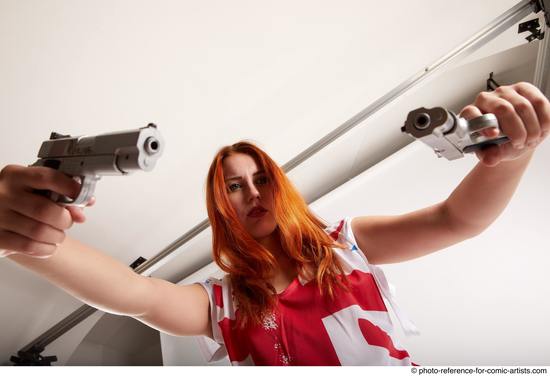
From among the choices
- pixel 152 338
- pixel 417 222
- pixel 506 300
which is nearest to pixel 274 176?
pixel 417 222

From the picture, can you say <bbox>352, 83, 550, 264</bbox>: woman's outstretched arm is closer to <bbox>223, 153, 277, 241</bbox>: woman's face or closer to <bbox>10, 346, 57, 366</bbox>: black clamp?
<bbox>223, 153, 277, 241</bbox>: woman's face

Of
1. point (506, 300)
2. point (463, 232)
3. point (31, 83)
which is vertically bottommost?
point (506, 300)

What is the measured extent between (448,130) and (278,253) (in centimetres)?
53

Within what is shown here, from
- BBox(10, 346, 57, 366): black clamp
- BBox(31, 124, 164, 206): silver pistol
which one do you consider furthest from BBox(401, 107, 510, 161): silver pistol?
BBox(10, 346, 57, 366): black clamp

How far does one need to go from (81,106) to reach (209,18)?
466 mm

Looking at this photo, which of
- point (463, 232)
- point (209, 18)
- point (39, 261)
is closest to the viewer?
point (39, 261)

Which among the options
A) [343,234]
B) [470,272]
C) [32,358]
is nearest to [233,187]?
[343,234]

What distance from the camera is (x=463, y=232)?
0.73 metres

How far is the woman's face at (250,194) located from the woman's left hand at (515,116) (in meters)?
0.47

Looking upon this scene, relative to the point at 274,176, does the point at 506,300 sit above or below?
below

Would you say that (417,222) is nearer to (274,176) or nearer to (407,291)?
(274,176)

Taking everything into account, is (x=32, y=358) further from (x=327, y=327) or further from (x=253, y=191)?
(x=327, y=327)

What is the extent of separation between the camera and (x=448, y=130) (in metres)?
Answer: 0.46

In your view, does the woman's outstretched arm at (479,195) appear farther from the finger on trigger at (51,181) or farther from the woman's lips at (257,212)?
the finger on trigger at (51,181)
